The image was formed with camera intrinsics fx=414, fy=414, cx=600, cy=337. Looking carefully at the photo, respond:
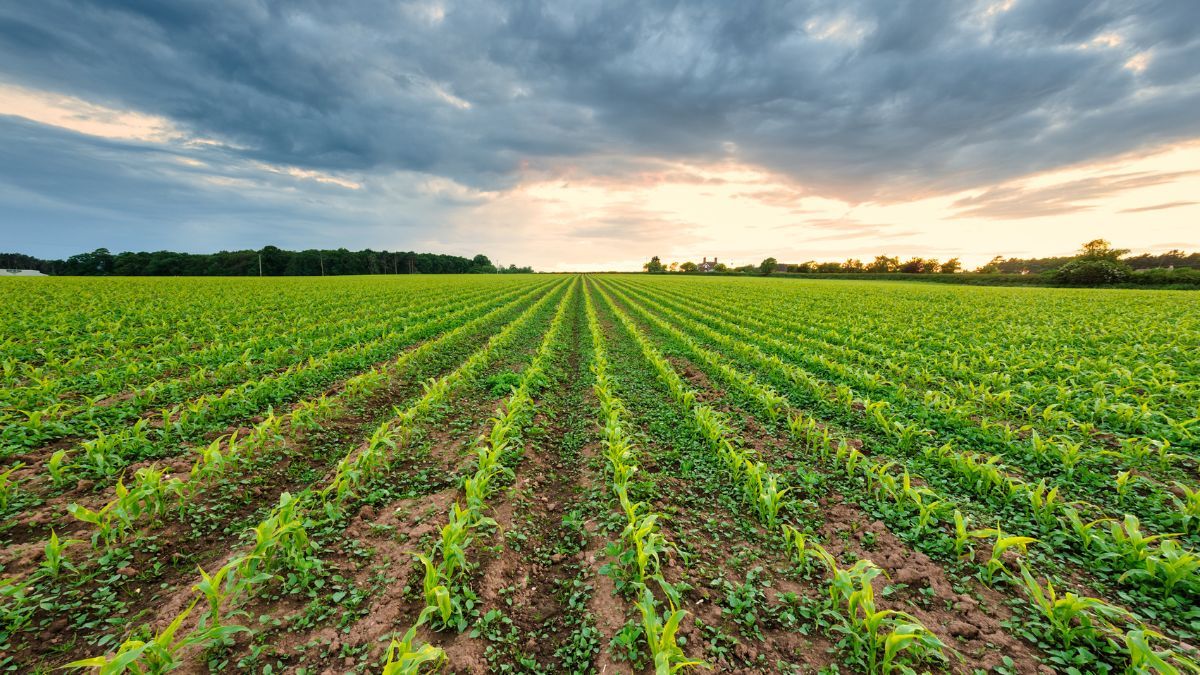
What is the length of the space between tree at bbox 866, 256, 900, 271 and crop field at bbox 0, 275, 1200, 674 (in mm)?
123582

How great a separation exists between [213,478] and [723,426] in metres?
7.71

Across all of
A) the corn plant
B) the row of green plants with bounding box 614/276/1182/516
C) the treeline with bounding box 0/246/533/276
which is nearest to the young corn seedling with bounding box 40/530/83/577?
the row of green plants with bounding box 614/276/1182/516

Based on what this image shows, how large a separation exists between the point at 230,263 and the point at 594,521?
12519 centimetres

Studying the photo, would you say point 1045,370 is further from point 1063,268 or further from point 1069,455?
point 1063,268

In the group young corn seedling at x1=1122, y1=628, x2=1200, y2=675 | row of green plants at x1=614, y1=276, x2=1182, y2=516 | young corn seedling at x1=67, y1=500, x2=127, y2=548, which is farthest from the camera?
row of green plants at x1=614, y1=276, x2=1182, y2=516

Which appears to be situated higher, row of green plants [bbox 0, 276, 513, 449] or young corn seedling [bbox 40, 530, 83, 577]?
row of green plants [bbox 0, 276, 513, 449]

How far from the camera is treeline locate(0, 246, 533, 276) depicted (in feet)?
294

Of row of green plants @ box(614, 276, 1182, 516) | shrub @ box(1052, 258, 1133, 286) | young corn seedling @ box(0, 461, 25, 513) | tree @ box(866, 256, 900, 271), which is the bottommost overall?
row of green plants @ box(614, 276, 1182, 516)

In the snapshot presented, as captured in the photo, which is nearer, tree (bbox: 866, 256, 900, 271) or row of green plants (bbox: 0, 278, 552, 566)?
row of green plants (bbox: 0, 278, 552, 566)

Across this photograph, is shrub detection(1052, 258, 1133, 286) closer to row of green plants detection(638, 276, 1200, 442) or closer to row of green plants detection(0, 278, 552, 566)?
row of green plants detection(638, 276, 1200, 442)

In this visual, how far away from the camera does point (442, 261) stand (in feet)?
443

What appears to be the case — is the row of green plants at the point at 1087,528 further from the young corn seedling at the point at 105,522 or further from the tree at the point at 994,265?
the tree at the point at 994,265

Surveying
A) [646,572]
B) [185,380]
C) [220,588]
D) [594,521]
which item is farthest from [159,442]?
[646,572]

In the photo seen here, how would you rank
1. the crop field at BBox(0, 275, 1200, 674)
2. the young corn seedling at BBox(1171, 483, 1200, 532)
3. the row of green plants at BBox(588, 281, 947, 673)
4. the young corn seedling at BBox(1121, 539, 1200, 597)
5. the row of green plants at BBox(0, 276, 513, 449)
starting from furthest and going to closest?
the row of green plants at BBox(0, 276, 513, 449) → the young corn seedling at BBox(1171, 483, 1200, 532) → the young corn seedling at BBox(1121, 539, 1200, 597) → the crop field at BBox(0, 275, 1200, 674) → the row of green plants at BBox(588, 281, 947, 673)
